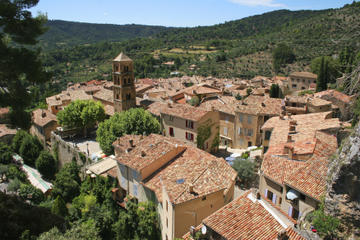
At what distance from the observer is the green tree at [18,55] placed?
44.4ft

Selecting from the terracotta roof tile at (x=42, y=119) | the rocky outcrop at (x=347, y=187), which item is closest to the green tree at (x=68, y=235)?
the rocky outcrop at (x=347, y=187)

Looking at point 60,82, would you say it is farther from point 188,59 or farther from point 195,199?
point 195,199

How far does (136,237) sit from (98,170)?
10647mm

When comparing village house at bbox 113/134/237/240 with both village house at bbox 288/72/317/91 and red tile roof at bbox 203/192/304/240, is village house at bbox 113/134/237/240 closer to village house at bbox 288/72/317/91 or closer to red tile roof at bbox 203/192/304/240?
red tile roof at bbox 203/192/304/240

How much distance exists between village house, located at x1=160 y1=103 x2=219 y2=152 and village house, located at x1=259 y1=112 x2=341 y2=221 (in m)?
10.8

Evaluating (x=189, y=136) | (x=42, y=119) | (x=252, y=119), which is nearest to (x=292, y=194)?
(x=189, y=136)

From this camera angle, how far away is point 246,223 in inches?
478

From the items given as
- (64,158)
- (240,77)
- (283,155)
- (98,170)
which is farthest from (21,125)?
(240,77)

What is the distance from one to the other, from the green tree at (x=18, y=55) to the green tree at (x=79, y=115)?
29389 millimetres

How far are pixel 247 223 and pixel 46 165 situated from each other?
3814 cm

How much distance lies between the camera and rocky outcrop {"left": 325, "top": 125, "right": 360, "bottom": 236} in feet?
27.3

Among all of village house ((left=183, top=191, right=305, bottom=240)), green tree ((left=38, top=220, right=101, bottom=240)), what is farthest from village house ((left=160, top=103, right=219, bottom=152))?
village house ((left=183, top=191, right=305, bottom=240))

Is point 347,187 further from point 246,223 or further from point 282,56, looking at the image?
point 282,56

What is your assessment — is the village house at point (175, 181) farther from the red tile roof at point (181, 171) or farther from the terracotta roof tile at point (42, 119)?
the terracotta roof tile at point (42, 119)
